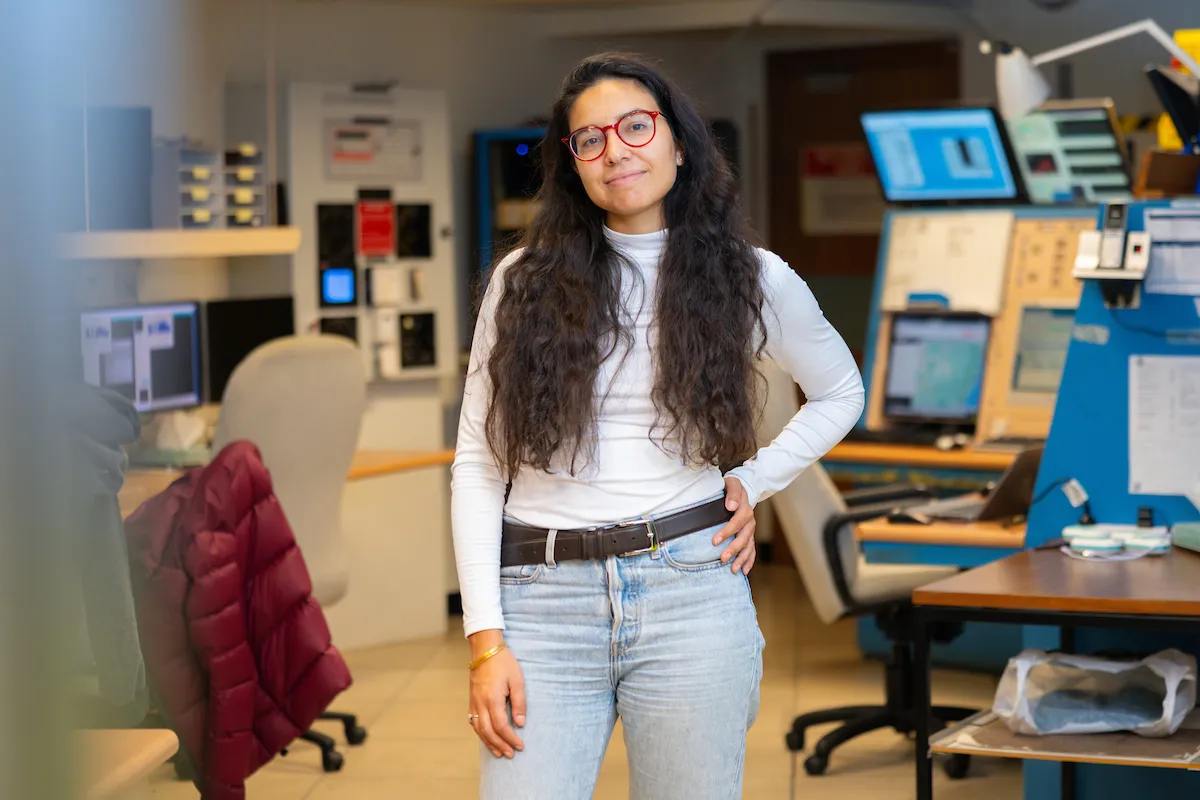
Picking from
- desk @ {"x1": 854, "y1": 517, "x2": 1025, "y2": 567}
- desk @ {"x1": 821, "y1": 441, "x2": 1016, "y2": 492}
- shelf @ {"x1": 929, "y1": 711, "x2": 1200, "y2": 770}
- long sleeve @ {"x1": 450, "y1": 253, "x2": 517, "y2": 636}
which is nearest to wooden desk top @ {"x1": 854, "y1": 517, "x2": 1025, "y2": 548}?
desk @ {"x1": 854, "y1": 517, "x2": 1025, "y2": 567}

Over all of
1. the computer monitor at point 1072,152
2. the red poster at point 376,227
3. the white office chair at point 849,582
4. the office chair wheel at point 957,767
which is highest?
the computer monitor at point 1072,152

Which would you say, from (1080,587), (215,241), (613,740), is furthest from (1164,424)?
(215,241)

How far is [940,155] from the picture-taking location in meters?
5.04

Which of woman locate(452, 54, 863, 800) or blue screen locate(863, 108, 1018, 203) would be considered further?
blue screen locate(863, 108, 1018, 203)

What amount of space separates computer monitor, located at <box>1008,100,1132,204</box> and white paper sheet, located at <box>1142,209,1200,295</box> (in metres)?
2.07

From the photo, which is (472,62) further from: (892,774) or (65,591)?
(65,591)

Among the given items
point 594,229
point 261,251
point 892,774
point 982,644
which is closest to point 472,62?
point 261,251

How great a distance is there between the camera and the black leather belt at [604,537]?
1.57m

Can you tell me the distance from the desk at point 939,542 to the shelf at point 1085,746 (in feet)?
4.64

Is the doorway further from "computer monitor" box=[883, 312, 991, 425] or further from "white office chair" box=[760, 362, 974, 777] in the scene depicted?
"white office chair" box=[760, 362, 974, 777]

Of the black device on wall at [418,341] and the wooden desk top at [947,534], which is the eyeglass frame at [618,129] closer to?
the wooden desk top at [947,534]

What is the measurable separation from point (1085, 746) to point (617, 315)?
117 centimetres

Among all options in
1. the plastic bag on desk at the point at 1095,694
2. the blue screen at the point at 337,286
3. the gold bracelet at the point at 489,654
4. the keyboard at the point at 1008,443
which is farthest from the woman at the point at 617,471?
the blue screen at the point at 337,286

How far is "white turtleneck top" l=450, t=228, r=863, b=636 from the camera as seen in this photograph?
1606 millimetres
